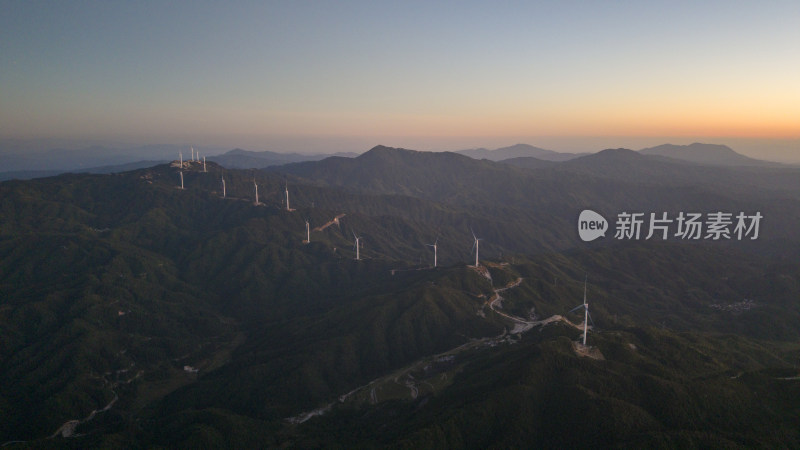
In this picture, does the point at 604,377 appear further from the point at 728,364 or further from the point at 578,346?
the point at 728,364

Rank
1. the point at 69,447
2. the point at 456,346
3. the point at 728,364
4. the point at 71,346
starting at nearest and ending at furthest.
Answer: the point at 69,447 → the point at 728,364 → the point at 456,346 → the point at 71,346

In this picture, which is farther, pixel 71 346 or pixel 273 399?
pixel 71 346

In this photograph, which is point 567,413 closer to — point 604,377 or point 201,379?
point 604,377

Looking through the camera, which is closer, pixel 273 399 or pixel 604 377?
pixel 604 377

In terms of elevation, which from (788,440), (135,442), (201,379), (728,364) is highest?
(788,440)

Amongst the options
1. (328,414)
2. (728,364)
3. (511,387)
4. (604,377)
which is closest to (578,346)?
(604,377)

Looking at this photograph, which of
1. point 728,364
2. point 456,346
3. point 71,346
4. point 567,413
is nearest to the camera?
point 567,413

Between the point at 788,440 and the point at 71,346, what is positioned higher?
the point at 788,440

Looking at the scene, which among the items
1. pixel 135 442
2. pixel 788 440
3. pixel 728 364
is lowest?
pixel 135 442

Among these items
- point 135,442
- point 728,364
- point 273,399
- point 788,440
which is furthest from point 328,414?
point 728,364
